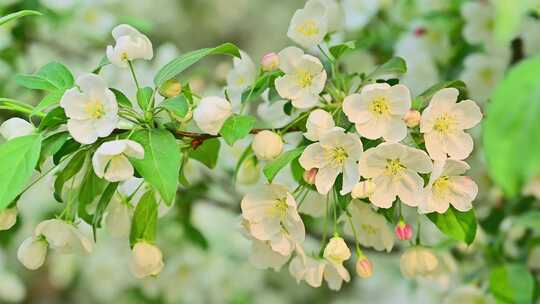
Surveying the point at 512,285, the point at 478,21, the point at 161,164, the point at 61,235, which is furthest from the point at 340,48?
the point at 478,21

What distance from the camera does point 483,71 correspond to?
160 centimetres

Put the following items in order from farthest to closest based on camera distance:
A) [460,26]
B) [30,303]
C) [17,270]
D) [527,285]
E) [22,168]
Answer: [30,303]
[17,270]
[460,26]
[527,285]
[22,168]

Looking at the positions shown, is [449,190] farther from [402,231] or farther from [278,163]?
[278,163]

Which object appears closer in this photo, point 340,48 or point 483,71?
point 340,48

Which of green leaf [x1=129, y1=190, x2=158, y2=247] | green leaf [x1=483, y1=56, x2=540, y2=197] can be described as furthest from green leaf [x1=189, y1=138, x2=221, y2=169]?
green leaf [x1=483, y1=56, x2=540, y2=197]

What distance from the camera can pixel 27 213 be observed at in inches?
84.6

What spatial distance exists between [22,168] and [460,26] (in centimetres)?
109

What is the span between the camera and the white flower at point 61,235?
95 cm

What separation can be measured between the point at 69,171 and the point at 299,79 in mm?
268

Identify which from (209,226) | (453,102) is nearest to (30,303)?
(209,226)

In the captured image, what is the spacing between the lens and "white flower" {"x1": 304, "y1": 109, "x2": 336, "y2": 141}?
886 millimetres

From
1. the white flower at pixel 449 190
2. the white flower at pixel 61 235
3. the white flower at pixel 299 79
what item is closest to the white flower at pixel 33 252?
the white flower at pixel 61 235

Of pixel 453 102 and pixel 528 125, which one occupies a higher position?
pixel 528 125

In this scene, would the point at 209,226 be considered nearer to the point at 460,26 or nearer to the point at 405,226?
the point at 460,26
